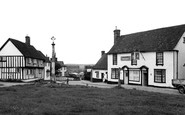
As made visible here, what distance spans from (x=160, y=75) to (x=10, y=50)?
2811 cm

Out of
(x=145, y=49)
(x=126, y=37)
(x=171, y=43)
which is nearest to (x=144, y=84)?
(x=145, y=49)

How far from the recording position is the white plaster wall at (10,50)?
39.0 meters

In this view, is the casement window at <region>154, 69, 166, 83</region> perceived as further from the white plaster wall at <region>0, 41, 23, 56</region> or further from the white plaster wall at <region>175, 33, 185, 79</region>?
the white plaster wall at <region>0, 41, 23, 56</region>

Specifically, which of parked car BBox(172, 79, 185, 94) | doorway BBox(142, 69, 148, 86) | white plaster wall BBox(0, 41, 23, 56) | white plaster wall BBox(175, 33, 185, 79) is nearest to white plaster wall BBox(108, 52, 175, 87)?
doorway BBox(142, 69, 148, 86)

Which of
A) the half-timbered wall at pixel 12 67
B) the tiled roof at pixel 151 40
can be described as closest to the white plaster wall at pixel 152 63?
the tiled roof at pixel 151 40

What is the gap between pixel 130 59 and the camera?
31.9 metres

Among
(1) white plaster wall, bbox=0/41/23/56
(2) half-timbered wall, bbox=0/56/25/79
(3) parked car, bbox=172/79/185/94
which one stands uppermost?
(1) white plaster wall, bbox=0/41/23/56

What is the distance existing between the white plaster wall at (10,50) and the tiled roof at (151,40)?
18.2 m

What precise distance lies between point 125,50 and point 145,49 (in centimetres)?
391

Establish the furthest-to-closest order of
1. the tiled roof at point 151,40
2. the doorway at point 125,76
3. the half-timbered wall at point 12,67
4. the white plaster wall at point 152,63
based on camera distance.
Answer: the half-timbered wall at point 12,67 < the doorway at point 125,76 < the tiled roof at point 151,40 < the white plaster wall at point 152,63

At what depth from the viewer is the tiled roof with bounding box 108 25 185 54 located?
2724 centimetres

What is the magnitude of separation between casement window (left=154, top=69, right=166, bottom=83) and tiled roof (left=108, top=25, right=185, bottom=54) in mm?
2975

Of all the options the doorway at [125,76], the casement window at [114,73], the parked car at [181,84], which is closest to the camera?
the parked car at [181,84]

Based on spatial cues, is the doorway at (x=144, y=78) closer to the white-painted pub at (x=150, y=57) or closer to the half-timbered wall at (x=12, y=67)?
the white-painted pub at (x=150, y=57)
